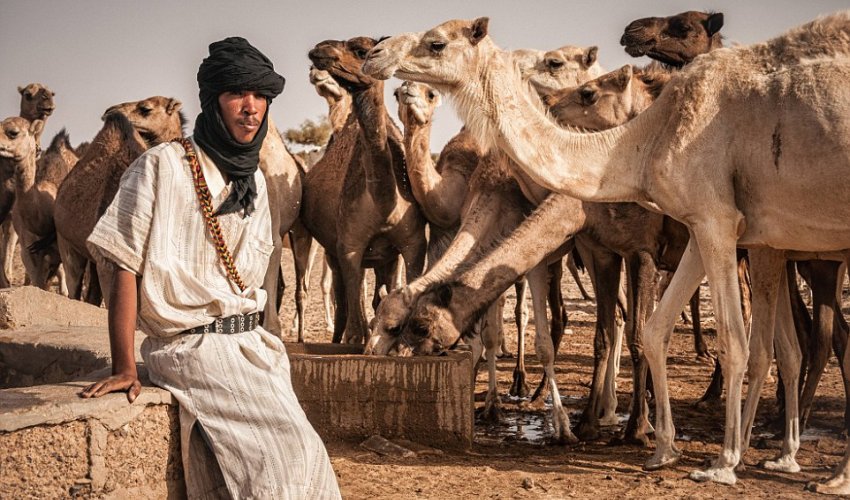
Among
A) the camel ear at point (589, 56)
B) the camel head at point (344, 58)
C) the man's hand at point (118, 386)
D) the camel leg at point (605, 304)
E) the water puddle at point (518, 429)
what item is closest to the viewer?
the man's hand at point (118, 386)

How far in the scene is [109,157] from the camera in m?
11.4

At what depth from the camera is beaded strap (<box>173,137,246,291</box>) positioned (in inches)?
156

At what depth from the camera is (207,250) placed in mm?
3988

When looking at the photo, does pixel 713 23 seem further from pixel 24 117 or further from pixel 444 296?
pixel 24 117

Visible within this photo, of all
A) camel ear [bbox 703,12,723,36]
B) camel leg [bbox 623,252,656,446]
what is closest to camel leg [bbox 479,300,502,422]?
A: camel leg [bbox 623,252,656,446]

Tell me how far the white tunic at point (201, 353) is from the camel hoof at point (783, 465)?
374cm

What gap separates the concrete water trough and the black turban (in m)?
0.86

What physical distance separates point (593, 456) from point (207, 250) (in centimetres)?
407

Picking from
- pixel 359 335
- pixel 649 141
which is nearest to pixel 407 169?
pixel 359 335

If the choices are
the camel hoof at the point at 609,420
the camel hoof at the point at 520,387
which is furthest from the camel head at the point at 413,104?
the camel hoof at the point at 609,420

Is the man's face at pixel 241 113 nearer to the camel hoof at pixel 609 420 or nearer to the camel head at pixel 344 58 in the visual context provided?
the camel hoof at pixel 609 420

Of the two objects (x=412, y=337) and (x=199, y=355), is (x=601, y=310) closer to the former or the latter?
(x=412, y=337)

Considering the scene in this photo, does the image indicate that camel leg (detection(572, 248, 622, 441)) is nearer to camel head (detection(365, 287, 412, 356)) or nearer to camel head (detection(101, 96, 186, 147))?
camel head (detection(365, 287, 412, 356))

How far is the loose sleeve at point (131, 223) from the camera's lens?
12.6 feet
